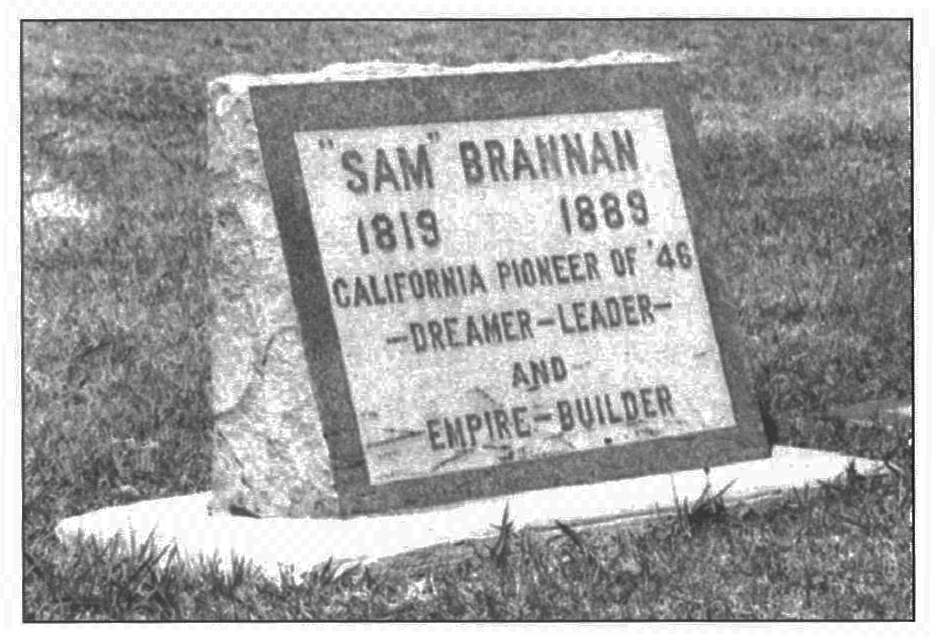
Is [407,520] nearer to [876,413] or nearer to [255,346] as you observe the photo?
[255,346]

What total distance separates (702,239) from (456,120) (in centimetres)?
83

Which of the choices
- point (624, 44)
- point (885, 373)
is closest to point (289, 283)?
point (885, 373)

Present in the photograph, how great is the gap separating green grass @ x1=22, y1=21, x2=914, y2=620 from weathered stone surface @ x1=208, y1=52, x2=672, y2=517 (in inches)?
18.2

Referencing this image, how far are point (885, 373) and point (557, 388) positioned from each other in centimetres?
203

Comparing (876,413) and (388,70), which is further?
(876,413)

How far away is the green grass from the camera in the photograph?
16.9 feet

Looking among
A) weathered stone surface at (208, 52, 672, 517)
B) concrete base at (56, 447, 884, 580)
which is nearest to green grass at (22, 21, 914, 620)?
concrete base at (56, 447, 884, 580)

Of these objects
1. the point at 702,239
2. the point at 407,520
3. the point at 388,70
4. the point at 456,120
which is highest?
the point at 388,70

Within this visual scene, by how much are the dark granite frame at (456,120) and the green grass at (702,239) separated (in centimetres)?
33

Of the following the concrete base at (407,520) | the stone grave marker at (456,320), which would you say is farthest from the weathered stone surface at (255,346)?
the concrete base at (407,520)

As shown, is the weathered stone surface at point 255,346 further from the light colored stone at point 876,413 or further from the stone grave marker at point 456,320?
the light colored stone at point 876,413

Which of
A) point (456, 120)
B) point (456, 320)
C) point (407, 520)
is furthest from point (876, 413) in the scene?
point (407, 520)

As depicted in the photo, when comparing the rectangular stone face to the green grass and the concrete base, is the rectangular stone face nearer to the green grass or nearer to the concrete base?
the concrete base

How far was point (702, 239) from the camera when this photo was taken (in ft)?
20.1
